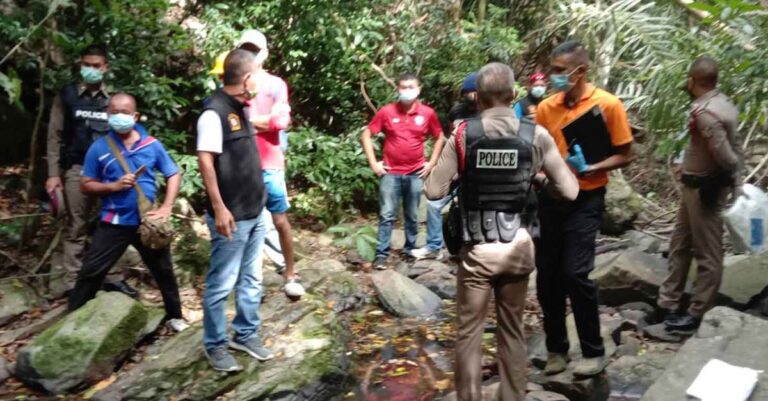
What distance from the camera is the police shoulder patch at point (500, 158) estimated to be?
334 cm

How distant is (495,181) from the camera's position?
339 cm

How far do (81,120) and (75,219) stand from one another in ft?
2.74

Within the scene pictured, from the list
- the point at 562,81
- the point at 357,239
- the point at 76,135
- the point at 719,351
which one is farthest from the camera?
the point at 357,239

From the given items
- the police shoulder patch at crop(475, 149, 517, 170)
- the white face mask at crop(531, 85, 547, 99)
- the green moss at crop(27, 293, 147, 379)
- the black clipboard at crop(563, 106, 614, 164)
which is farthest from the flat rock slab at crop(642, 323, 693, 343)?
the green moss at crop(27, 293, 147, 379)

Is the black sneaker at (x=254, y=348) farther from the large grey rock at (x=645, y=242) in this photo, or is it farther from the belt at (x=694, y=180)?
the large grey rock at (x=645, y=242)

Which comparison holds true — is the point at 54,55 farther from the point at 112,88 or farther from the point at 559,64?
the point at 559,64

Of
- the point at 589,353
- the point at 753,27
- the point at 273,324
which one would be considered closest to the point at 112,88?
the point at 273,324

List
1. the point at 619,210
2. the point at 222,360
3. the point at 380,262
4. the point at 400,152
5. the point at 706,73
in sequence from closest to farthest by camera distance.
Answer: the point at 222,360, the point at 706,73, the point at 400,152, the point at 380,262, the point at 619,210

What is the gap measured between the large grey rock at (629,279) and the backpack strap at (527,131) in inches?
113

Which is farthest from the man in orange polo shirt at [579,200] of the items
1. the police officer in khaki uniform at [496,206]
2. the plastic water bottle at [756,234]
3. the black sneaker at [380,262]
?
the black sneaker at [380,262]

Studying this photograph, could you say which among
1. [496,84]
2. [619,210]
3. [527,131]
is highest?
[496,84]

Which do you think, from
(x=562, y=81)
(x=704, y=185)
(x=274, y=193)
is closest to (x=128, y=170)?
(x=274, y=193)

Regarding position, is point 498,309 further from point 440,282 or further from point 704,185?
point 440,282

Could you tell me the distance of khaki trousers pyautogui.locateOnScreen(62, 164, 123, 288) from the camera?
17.4 ft
